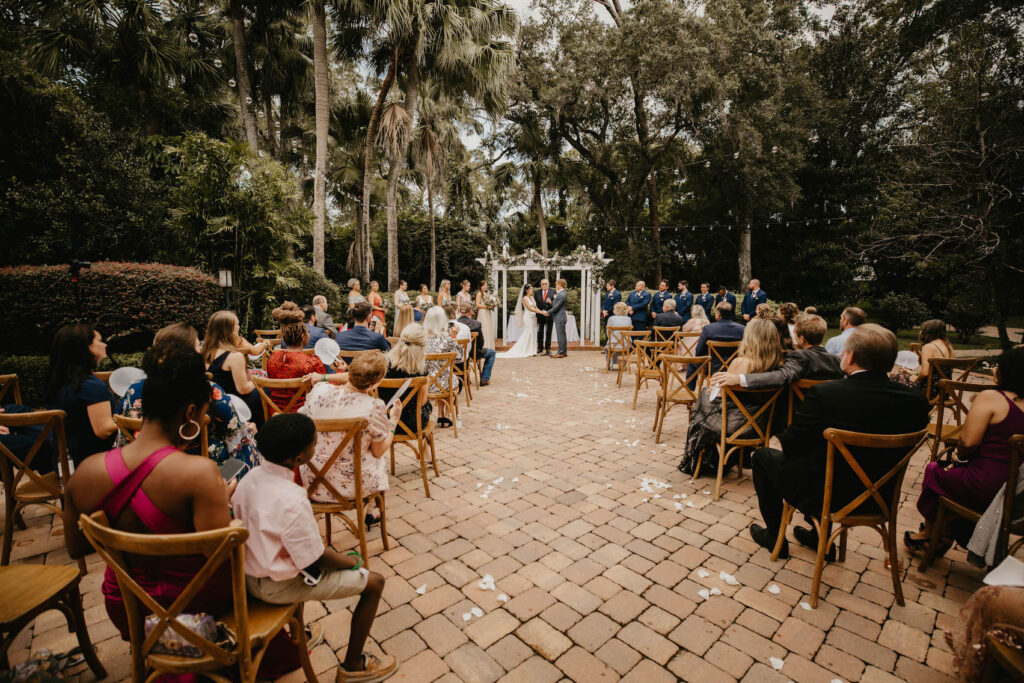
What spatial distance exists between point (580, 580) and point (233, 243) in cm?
1038

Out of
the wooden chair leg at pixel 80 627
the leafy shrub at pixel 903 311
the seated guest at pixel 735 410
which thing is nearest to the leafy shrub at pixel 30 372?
the wooden chair leg at pixel 80 627

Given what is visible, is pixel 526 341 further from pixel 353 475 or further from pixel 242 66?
pixel 242 66

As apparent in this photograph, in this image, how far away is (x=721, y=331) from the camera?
5.27 m

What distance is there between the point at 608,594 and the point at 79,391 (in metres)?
3.33

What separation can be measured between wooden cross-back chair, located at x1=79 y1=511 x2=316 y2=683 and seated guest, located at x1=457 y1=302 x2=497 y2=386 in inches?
214

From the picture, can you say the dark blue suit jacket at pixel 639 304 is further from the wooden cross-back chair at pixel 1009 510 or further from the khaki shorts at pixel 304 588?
the khaki shorts at pixel 304 588

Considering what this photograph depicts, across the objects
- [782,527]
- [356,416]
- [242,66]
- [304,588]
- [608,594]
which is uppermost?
[242,66]

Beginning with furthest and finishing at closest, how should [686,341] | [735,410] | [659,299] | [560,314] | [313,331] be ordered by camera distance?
[659,299] → [560,314] → [686,341] → [313,331] → [735,410]

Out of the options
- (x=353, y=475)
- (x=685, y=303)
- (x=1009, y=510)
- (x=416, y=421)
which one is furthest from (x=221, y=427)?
(x=685, y=303)

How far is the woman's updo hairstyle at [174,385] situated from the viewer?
→ 5.13 ft

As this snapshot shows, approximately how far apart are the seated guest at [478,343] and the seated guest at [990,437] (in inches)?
213

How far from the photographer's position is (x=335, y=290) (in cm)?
1350

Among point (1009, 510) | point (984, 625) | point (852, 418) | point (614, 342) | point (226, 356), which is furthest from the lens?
point (614, 342)

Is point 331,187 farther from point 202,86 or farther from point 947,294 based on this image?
point 947,294
